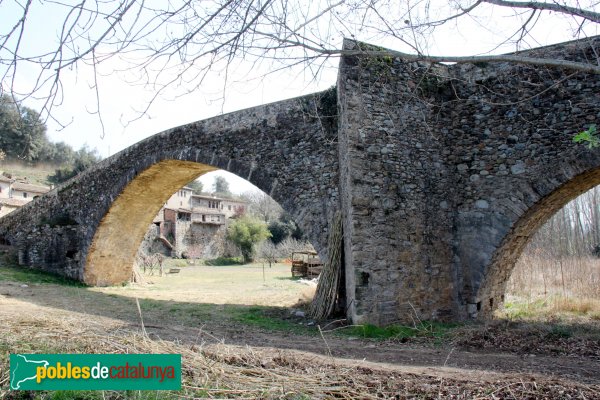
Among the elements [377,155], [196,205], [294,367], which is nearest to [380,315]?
[377,155]

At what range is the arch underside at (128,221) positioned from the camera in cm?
1183

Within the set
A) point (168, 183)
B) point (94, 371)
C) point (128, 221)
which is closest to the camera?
point (94, 371)

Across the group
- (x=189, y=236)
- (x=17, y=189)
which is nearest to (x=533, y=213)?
(x=189, y=236)

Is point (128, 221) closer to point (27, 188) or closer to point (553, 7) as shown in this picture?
point (553, 7)

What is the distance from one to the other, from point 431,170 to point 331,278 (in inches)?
93.0

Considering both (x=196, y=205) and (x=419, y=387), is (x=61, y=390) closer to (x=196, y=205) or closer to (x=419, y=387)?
(x=419, y=387)

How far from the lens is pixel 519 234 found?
746 centimetres

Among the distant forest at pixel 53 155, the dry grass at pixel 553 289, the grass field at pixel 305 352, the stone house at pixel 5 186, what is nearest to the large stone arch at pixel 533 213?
the dry grass at pixel 553 289

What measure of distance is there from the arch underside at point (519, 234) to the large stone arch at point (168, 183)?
8.98ft

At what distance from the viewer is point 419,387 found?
3186 mm

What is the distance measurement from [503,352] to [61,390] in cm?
447

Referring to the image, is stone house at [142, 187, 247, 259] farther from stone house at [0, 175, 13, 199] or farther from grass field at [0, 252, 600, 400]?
grass field at [0, 252, 600, 400]

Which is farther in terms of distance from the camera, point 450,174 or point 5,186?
point 5,186

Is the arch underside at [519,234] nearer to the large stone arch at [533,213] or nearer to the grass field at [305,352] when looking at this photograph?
the large stone arch at [533,213]
